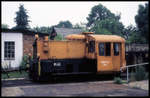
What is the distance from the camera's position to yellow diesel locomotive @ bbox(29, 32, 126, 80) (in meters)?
12.2

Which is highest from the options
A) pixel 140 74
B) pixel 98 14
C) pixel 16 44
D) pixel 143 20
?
pixel 98 14

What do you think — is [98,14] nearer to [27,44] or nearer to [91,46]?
[27,44]

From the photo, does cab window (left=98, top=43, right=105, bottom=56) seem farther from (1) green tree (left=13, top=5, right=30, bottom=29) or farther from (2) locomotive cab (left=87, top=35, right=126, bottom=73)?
(1) green tree (left=13, top=5, right=30, bottom=29)

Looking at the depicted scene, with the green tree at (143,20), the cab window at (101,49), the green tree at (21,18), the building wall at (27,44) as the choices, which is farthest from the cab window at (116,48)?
the green tree at (21,18)

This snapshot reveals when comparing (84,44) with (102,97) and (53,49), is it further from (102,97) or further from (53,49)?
(102,97)

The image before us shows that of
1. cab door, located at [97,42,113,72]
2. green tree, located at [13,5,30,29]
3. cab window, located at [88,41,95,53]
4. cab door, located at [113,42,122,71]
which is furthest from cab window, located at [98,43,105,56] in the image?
green tree, located at [13,5,30,29]

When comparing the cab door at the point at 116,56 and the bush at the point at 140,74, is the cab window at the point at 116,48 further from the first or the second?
the bush at the point at 140,74

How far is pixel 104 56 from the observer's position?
41.2ft

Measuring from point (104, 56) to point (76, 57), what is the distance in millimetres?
1787

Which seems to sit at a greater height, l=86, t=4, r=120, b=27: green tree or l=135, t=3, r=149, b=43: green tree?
l=86, t=4, r=120, b=27: green tree

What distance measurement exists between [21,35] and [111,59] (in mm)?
10100

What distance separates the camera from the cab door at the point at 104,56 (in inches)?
490

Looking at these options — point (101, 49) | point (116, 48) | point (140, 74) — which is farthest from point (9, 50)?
point (140, 74)

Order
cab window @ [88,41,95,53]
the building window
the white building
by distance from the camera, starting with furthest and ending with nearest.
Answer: the building window < the white building < cab window @ [88,41,95,53]
